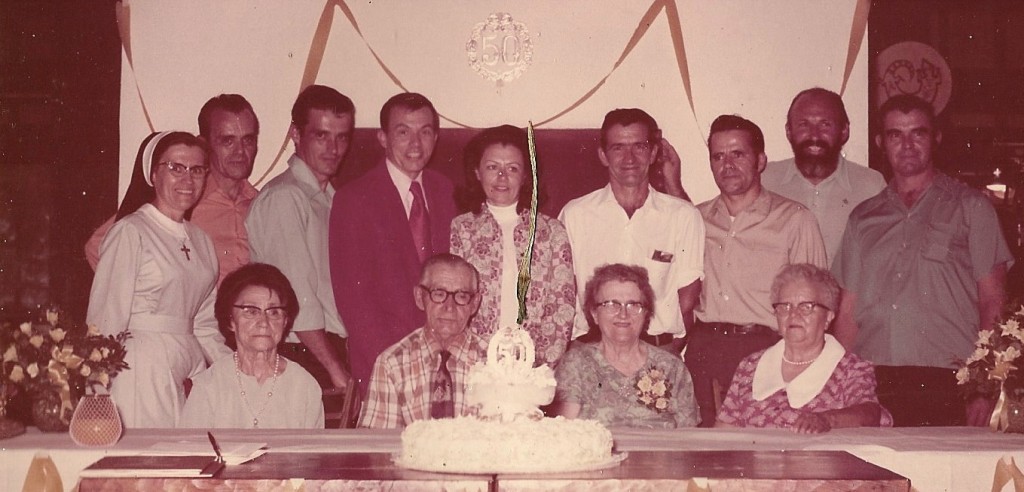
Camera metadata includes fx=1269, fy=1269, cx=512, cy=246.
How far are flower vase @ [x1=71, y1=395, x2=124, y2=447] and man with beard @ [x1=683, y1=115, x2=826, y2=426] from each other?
2729 mm

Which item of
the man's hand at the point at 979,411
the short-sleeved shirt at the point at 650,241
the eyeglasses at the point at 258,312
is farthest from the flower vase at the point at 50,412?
the man's hand at the point at 979,411

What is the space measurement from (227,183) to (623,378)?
218cm

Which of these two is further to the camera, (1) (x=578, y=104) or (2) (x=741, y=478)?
(1) (x=578, y=104)

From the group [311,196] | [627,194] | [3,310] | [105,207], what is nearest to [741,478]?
[627,194]

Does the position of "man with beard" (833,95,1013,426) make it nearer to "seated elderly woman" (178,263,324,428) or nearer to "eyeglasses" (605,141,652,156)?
"eyeglasses" (605,141,652,156)

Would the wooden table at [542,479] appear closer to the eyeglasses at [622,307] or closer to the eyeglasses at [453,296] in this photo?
the eyeglasses at [622,307]

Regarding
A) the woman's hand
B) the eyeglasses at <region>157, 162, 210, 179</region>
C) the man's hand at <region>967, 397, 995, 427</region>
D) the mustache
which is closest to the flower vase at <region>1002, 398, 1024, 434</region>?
the woman's hand

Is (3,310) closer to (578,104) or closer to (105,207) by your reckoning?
(105,207)

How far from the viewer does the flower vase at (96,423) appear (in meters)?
4.12

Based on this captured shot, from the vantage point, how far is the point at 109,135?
6.02 meters

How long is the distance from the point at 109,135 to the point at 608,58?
239 cm

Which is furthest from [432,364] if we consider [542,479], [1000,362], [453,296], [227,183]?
[1000,362]

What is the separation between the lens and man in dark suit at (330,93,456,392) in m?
5.88

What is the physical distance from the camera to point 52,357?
446 cm
